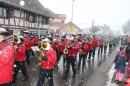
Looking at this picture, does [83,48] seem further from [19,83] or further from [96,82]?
[19,83]

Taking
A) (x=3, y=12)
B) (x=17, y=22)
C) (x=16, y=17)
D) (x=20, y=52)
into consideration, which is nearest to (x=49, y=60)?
(x=20, y=52)

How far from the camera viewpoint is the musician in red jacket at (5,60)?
3.91 m

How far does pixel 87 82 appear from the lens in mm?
8148

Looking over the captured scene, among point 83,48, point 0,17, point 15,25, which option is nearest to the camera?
point 83,48

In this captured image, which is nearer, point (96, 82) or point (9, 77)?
point (9, 77)

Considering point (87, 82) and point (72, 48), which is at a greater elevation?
point (72, 48)

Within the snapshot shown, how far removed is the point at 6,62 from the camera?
3.96 meters

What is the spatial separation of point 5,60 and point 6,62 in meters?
0.06

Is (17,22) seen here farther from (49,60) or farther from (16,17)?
(49,60)

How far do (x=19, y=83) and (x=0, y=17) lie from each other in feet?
34.5

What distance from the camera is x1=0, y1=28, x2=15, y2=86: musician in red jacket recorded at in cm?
391

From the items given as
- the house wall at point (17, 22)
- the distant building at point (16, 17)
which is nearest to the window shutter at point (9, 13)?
the distant building at point (16, 17)

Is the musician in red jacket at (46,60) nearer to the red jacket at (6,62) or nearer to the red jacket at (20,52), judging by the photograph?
the red jacket at (20,52)

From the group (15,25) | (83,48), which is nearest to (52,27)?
(15,25)
